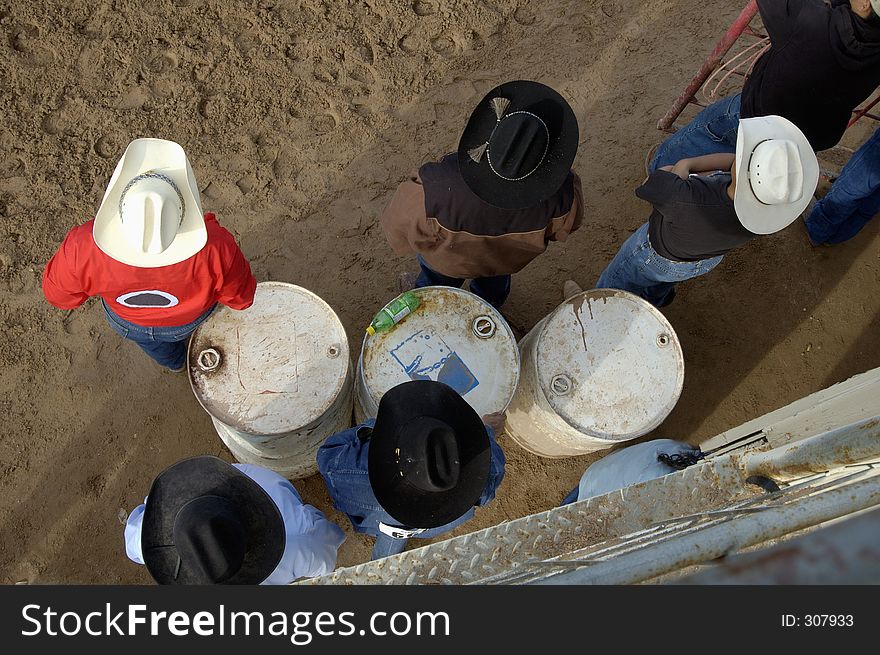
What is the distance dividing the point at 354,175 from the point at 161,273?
83.4 inches

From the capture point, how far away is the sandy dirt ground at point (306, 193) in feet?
13.0

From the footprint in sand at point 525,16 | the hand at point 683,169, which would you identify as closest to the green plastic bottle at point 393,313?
the hand at point 683,169

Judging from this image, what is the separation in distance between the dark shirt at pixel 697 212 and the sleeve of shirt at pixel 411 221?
1.19m

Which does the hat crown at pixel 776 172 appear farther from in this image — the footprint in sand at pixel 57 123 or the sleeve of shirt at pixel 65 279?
the footprint in sand at pixel 57 123

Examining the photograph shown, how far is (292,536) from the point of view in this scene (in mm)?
2834

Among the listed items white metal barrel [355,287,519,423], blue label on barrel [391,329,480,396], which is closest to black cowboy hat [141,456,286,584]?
white metal barrel [355,287,519,423]

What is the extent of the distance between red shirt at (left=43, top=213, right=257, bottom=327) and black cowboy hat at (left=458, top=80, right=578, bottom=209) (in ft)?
3.95

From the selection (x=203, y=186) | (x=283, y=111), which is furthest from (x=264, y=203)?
(x=283, y=111)

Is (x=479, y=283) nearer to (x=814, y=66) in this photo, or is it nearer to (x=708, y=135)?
(x=708, y=135)

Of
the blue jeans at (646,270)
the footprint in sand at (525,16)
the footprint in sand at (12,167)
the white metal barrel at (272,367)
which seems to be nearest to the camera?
the white metal barrel at (272,367)

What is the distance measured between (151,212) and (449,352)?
4.93 ft

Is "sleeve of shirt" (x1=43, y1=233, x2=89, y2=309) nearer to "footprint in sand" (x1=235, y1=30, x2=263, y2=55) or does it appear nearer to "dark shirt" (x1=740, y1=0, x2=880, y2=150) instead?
"footprint in sand" (x1=235, y1=30, x2=263, y2=55)

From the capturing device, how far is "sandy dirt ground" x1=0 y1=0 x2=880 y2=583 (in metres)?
3.96

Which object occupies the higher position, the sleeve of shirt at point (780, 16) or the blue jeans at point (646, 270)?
the sleeve of shirt at point (780, 16)
